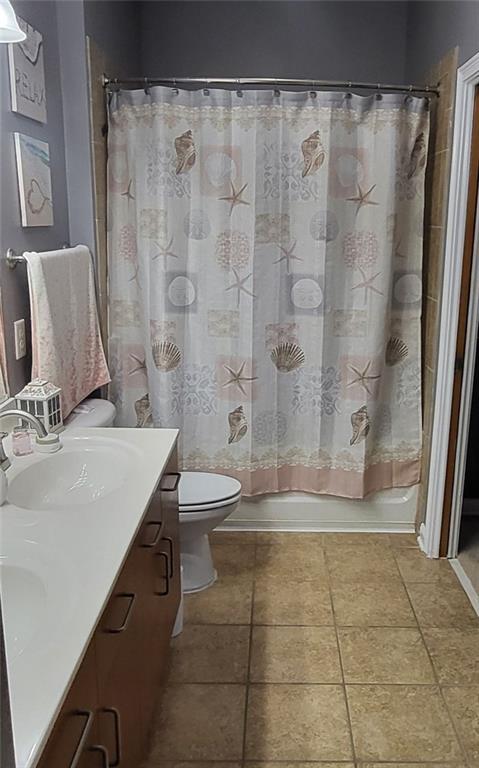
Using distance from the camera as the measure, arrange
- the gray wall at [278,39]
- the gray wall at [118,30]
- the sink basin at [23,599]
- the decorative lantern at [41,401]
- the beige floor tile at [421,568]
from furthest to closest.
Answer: the gray wall at [278,39] < the beige floor tile at [421,568] < the gray wall at [118,30] < the decorative lantern at [41,401] < the sink basin at [23,599]

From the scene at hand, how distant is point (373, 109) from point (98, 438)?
1.73 m

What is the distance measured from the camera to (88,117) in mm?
2660

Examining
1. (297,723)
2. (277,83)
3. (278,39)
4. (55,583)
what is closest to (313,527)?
(297,723)

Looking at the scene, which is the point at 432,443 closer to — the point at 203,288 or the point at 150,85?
the point at 203,288

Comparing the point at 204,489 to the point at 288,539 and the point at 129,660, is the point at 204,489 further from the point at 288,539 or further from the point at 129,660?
the point at 129,660

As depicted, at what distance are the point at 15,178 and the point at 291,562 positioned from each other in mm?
1827

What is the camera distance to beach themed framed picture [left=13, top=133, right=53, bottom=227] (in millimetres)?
2168

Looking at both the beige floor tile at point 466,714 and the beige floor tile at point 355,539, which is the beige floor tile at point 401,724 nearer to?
the beige floor tile at point 466,714

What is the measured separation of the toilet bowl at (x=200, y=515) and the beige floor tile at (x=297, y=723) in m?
0.59

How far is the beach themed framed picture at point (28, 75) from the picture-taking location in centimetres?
210

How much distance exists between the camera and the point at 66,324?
246 centimetres

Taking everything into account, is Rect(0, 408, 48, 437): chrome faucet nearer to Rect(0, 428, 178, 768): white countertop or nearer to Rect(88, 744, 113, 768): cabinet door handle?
Rect(0, 428, 178, 768): white countertop

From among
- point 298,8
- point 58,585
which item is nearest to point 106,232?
point 298,8

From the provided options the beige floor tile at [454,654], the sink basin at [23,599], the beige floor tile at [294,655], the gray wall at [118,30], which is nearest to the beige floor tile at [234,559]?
the beige floor tile at [294,655]
